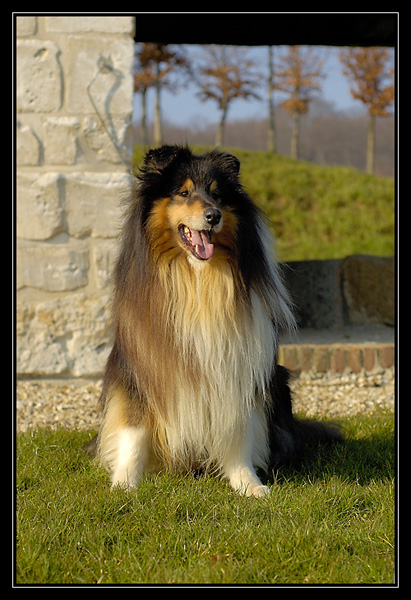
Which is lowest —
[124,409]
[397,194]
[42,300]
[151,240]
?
[124,409]

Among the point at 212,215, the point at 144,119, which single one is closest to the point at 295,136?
the point at 144,119

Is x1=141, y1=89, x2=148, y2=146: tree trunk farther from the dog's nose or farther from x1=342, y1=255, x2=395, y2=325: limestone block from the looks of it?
the dog's nose

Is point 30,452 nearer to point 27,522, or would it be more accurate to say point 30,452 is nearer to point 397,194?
point 27,522

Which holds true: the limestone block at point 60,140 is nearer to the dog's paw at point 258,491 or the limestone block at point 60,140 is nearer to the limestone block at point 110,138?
the limestone block at point 110,138

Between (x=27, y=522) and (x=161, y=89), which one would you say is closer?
(x=27, y=522)

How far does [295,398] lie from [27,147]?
118 inches

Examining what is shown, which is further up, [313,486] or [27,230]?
[27,230]

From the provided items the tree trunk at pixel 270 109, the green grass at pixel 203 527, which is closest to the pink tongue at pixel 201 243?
the green grass at pixel 203 527

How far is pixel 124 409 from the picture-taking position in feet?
10.4

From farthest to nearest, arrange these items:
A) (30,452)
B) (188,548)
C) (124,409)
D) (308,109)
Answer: (308,109) < (30,452) < (124,409) < (188,548)

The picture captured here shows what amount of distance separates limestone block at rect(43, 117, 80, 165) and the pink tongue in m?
2.46

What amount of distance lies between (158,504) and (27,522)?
0.59 meters

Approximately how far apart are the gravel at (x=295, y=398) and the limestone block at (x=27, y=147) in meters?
1.80

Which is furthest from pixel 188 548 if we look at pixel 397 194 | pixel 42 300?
pixel 42 300
